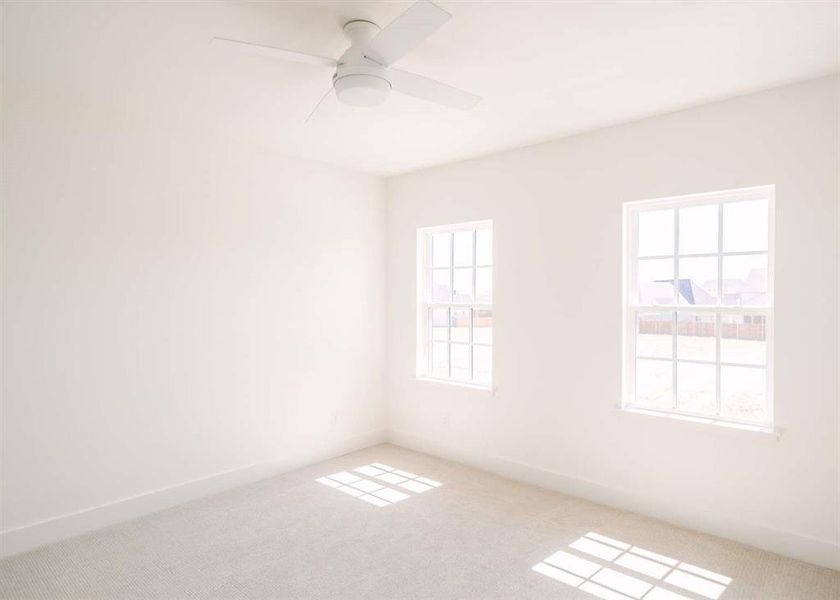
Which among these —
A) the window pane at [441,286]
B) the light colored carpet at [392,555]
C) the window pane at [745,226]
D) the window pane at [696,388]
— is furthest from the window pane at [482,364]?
the window pane at [745,226]

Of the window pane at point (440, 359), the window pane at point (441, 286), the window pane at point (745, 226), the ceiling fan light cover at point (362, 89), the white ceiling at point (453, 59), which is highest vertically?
the white ceiling at point (453, 59)

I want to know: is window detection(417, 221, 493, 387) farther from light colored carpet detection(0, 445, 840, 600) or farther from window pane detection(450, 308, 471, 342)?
light colored carpet detection(0, 445, 840, 600)

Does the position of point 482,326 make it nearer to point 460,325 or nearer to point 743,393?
point 460,325

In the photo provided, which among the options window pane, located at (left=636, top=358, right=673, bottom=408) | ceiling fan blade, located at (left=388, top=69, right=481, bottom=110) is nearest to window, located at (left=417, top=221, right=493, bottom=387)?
window pane, located at (left=636, top=358, right=673, bottom=408)

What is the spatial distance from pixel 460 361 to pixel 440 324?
0.42 metres

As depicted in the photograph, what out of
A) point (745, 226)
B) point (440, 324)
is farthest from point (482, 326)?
point (745, 226)

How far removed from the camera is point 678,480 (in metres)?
3.24

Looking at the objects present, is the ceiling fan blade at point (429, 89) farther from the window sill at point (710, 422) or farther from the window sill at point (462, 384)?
the window sill at point (462, 384)

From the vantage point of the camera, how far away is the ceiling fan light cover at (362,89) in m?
2.28

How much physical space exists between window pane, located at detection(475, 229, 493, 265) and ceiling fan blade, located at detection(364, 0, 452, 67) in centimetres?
238

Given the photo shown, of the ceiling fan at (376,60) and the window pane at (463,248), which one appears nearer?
the ceiling fan at (376,60)

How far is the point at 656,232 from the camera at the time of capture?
346cm

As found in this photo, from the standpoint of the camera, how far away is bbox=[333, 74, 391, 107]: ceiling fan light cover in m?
2.28

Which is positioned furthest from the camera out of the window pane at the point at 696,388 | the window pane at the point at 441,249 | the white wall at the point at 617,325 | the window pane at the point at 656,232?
the window pane at the point at 441,249
